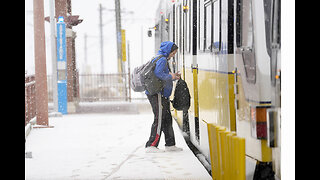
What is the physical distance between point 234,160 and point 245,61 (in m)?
0.74

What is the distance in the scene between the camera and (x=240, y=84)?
451 cm

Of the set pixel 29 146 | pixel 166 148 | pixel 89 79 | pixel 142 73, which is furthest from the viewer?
pixel 89 79

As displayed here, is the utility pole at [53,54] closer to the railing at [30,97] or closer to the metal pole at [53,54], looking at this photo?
the metal pole at [53,54]

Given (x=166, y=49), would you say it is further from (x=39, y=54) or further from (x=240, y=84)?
(x=39, y=54)

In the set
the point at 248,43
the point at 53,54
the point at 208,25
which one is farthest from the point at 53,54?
the point at 248,43

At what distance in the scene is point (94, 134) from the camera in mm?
10203

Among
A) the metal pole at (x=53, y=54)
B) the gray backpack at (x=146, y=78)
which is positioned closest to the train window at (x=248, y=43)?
the gray backpack at (x=146, y=78)

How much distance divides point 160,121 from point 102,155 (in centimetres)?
99

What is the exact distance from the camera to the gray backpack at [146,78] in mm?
7129

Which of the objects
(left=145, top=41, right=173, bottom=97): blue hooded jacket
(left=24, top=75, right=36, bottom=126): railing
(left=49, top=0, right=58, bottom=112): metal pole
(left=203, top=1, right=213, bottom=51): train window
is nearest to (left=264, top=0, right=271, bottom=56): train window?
(left=203, top=1, right=213, bottom=51): train window

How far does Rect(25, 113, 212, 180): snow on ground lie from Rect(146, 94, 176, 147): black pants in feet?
0.59

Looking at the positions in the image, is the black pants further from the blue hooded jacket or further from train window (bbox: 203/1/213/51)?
train window (bbox: 203/1/213/51)
